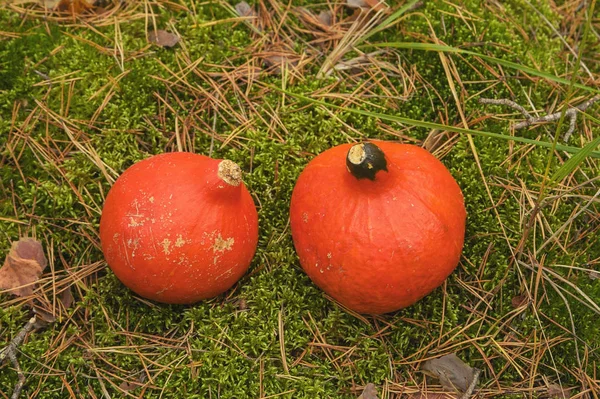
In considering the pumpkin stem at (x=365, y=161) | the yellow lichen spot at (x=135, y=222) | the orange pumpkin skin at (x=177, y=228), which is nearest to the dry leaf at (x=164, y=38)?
the orange pumpkin skin at (x=177, y=228)

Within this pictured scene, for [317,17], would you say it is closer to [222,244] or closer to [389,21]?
[389,21]

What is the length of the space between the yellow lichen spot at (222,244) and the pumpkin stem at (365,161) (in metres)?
0.79

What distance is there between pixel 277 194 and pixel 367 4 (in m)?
1.69

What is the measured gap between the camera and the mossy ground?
11.0 feet

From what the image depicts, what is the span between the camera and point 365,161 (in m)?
2.99

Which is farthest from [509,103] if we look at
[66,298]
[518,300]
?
[66,298]

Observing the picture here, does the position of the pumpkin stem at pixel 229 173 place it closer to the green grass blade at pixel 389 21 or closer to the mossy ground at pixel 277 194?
the mossy ground at pixel 277 194

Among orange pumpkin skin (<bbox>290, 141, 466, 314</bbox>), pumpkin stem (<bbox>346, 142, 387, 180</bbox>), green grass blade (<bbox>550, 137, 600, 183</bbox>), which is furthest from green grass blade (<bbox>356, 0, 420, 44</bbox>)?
green grass blade (<bbox>550, 137, 600, 183</bbox>)

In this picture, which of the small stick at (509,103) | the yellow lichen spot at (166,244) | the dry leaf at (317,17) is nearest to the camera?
the yellow lichen spot at (166,244)

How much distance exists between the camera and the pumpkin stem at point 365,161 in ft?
9.82

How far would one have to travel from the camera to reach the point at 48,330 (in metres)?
3.42

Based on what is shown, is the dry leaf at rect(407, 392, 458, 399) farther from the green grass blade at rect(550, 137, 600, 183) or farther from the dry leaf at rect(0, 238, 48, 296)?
the dry leaf at rect(0, 238, 48, 296)

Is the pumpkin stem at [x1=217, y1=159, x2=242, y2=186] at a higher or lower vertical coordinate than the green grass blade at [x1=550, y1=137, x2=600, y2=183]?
lower

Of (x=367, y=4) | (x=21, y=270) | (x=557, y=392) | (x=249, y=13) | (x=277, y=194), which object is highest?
(x=367, y=4)
